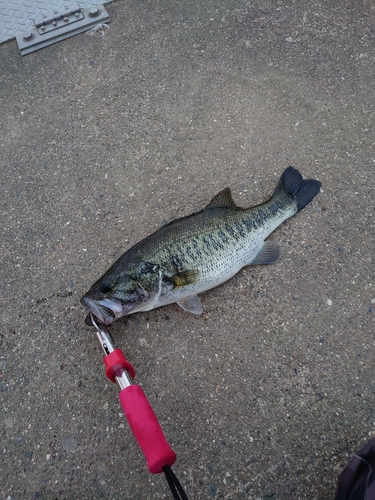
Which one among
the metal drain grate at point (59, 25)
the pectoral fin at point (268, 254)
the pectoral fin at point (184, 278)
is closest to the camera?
the pectoral fin at point (184, 278)

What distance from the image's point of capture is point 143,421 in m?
2.12

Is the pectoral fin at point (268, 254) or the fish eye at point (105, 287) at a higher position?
the fish eye at point (105, 287)

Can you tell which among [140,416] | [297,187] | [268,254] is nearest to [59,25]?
[297,187]

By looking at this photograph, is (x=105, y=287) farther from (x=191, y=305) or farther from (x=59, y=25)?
(x=59, y=25)

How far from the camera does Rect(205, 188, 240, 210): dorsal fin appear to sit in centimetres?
309

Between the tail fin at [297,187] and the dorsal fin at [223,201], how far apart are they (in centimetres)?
39

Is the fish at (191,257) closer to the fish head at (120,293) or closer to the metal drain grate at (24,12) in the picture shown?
the fish head at (120,293)

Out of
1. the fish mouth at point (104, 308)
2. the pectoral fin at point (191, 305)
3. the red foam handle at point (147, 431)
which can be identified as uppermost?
the fish mouth at point (104, 308)

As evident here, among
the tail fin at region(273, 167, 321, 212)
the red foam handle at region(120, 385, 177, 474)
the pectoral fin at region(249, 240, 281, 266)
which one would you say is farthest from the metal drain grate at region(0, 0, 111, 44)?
the red foam handle at region(120, 385, 177, 474)

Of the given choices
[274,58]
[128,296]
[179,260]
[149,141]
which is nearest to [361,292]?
[179,260]

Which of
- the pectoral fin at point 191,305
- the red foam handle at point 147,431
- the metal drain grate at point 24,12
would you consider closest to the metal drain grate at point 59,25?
the metal drain grate at point 24,12

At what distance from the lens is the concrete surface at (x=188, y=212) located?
2621mm

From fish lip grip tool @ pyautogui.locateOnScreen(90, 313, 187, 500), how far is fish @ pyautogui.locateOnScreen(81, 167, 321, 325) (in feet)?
0.99

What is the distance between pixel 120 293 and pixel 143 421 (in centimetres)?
90
